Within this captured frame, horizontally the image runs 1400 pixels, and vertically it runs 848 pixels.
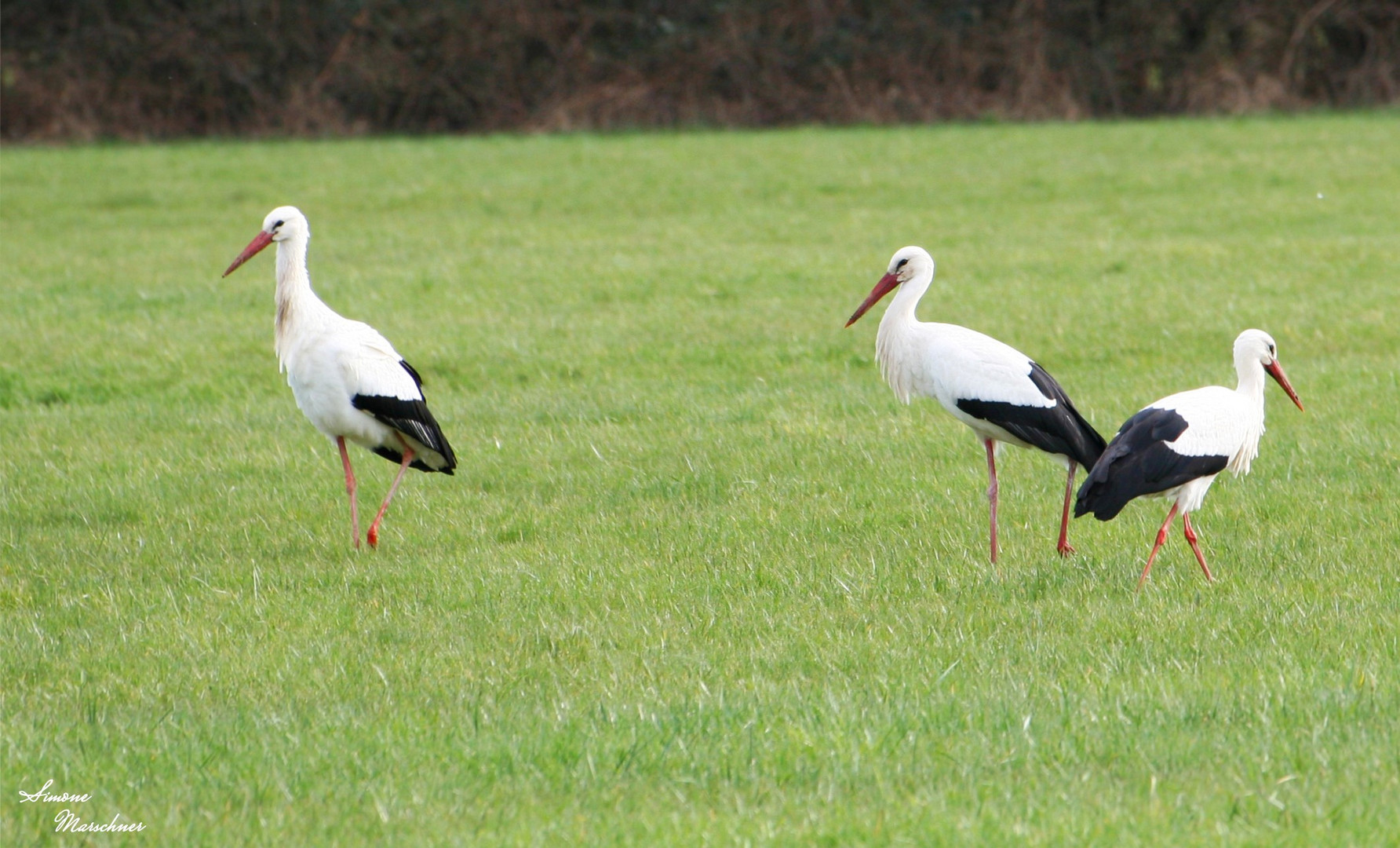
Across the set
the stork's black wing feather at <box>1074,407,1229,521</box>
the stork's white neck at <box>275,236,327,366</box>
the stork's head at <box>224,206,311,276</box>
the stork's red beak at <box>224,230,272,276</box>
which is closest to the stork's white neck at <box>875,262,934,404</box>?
the stork's black wing feather at <box>1074,407,1229,521</box>

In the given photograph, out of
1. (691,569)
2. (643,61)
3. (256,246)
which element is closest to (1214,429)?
(691,569)

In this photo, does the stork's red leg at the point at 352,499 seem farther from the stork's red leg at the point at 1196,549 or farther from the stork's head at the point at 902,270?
the stork's red leg at the point at 1196,549

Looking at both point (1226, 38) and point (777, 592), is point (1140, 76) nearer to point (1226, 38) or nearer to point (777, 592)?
point (1226, 38)

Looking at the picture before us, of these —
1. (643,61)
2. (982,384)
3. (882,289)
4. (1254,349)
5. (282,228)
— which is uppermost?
(1254,349)

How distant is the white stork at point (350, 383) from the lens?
6.77 meters

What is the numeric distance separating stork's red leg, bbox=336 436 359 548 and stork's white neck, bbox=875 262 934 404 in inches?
88.1

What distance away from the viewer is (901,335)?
6930mm

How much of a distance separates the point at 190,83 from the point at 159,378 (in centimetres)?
1809

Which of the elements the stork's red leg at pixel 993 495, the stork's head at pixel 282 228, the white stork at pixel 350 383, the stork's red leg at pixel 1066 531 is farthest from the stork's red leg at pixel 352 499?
the stork's red leg at pixel 1066 531

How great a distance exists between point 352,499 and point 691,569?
1.62 meters

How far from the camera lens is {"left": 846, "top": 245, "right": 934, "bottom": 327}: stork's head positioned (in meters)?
7.06

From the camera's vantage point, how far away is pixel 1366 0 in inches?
991

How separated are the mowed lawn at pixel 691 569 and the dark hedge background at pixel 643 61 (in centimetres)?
1159

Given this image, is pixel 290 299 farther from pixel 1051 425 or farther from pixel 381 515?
pixel 1051 425
